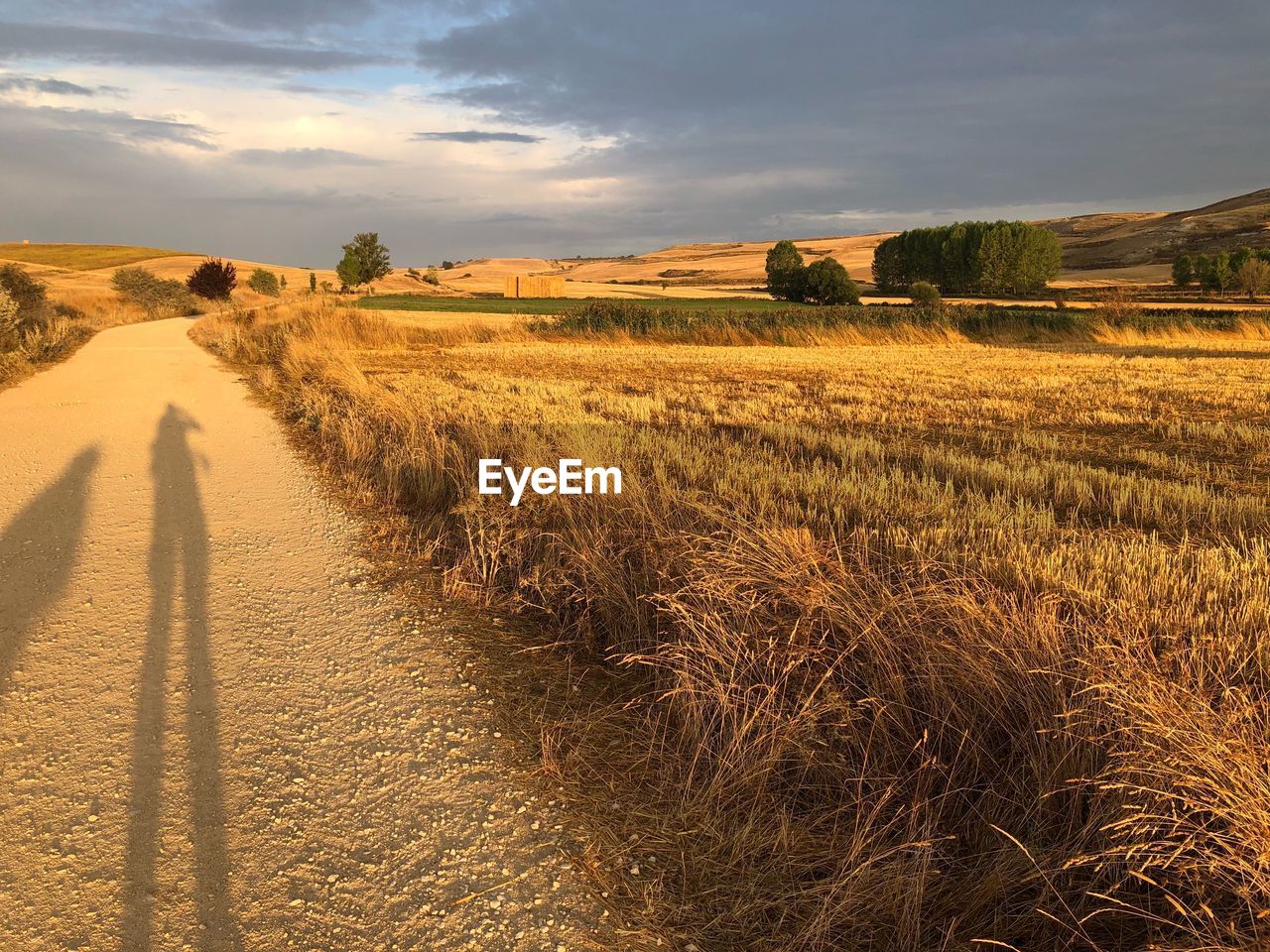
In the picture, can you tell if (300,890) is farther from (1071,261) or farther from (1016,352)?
(1071,261)

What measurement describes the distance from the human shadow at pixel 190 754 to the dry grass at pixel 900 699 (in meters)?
1.29

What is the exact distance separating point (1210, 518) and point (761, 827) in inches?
205

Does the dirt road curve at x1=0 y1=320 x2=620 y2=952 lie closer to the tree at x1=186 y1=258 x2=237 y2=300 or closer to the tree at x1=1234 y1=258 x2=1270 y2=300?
the tree at x1=186 y1=258 x2=237 y2=300

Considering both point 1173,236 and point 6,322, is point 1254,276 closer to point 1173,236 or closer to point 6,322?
point 1173,236

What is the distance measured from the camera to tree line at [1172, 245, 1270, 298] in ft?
234

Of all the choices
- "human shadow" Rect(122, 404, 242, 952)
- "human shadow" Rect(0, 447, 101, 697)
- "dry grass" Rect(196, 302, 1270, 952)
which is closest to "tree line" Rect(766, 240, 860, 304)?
"dry grass" Rect(196, 302, 1270, 952)

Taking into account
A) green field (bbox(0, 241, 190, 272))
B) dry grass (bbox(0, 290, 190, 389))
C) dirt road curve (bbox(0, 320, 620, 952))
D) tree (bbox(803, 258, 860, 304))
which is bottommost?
dirt road curve (bbox(0, 320, 620, 952))

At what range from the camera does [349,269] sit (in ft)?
295

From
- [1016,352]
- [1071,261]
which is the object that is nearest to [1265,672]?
[1016,352]

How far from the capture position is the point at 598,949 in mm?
2412

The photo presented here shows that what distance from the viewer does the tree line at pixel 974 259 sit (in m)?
92.9

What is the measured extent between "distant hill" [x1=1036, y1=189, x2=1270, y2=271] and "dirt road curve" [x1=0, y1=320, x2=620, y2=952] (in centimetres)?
11883

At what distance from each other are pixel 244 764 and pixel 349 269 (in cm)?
9601
